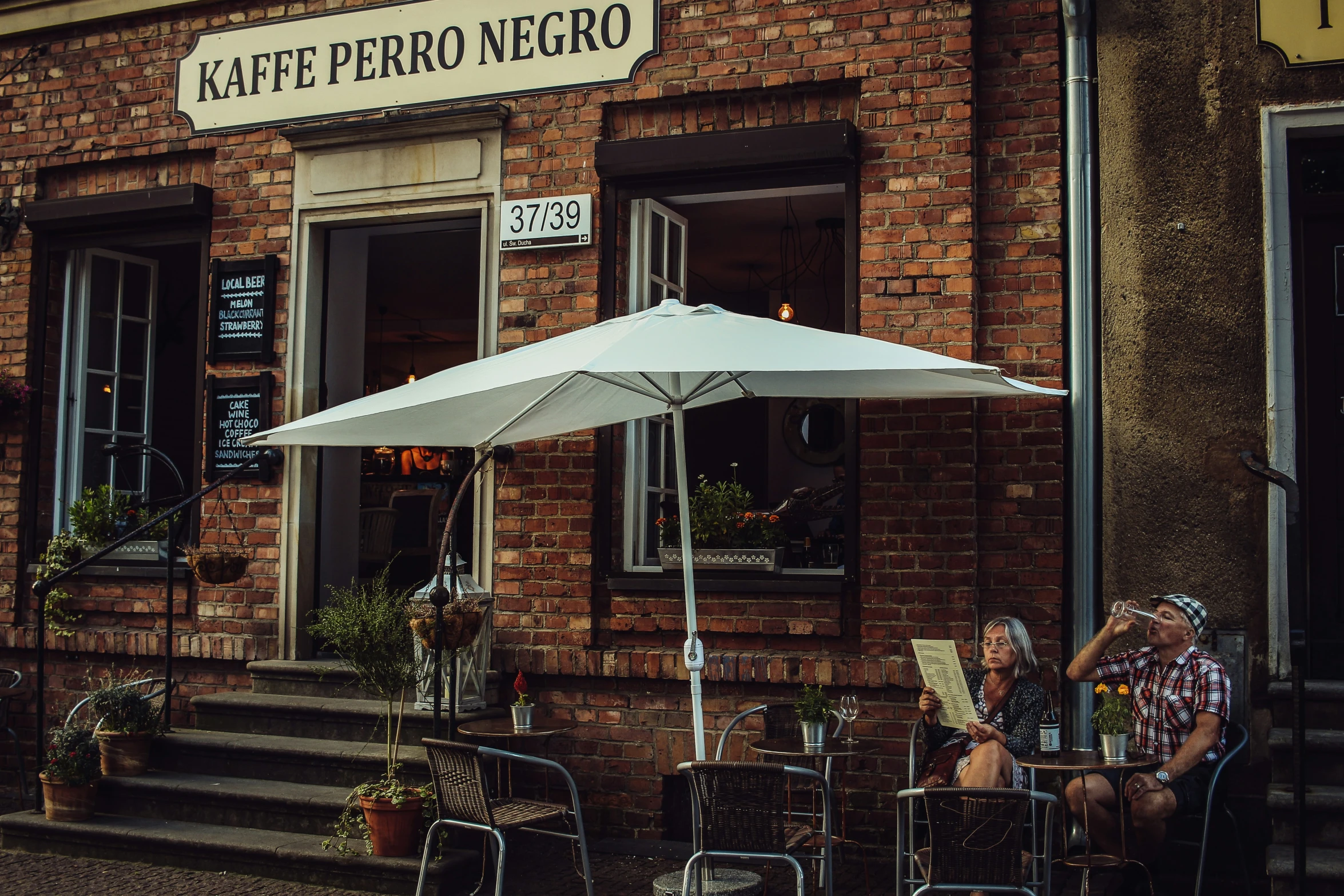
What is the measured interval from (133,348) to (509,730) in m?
4.32

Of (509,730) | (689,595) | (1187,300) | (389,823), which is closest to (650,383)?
(689,595)

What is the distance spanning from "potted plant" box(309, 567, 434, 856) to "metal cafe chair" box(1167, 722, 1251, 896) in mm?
3283

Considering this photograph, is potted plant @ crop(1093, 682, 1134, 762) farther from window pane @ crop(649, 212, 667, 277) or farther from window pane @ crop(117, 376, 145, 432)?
window pane @ crop(117, 376, 145, 432)

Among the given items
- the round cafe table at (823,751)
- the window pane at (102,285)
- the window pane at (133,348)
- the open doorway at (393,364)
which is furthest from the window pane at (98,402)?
the round cafe table at (823,751)

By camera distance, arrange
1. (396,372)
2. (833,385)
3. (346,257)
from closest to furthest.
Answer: (833,385)
(346,257)
(396,372)

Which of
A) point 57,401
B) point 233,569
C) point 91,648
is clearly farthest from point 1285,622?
point 57,401

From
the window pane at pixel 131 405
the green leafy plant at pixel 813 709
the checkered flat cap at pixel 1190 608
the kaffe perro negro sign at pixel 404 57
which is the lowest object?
the green leafy plant at pixel 813 709

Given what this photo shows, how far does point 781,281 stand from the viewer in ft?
36.6

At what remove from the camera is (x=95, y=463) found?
8.20m

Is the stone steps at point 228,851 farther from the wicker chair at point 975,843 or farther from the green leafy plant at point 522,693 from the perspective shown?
the wicker chair at point 975,843

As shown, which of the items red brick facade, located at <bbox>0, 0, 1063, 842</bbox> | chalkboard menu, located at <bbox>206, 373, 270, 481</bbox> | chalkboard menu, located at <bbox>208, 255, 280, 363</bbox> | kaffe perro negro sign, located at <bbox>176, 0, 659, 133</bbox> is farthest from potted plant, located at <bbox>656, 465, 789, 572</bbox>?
chalkboard menu, located at <bbox>208, 255, 280, 363</bbox>

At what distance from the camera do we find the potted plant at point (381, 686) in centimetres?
563

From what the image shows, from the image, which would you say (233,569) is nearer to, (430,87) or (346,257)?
(346,257)

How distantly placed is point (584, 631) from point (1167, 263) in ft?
11.3
